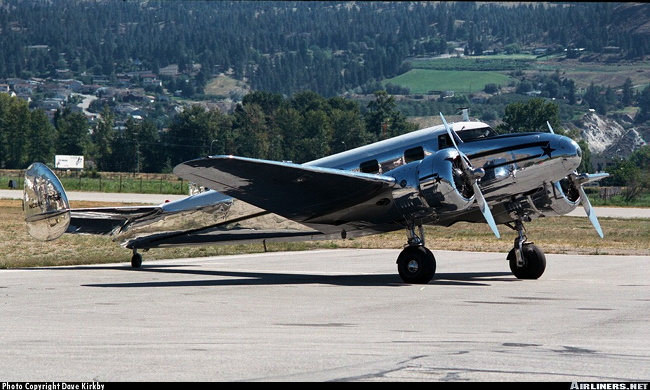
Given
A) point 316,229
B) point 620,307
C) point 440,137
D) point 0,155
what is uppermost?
point 0,155

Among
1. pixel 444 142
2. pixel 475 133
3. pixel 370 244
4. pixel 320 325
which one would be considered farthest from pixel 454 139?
pixel 370 244

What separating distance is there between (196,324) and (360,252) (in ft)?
58.8

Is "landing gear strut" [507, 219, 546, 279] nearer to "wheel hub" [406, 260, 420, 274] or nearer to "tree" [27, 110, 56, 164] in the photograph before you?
"wheel hub" [406, 260, 420, 274]

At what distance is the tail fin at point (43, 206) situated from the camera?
2300 cm

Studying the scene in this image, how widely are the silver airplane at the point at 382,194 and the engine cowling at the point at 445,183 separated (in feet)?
0.07

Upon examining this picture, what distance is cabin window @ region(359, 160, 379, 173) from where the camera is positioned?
21348mm

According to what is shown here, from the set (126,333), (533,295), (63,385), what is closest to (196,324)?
(126,333)

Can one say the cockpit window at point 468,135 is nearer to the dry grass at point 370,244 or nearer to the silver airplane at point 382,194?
the silver airplane at point 382,194

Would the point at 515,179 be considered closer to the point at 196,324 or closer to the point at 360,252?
the point at 196,324

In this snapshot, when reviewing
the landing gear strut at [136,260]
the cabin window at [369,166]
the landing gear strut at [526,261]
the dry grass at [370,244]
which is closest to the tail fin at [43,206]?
the landing gear strut at [136,260]

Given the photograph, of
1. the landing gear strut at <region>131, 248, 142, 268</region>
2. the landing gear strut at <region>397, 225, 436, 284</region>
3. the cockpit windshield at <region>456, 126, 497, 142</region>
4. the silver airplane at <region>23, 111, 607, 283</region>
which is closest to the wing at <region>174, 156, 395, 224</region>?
the silver airplane at <region>23, 111, 607, 283</region>

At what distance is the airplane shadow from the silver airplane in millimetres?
734

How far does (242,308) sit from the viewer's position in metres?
16.0

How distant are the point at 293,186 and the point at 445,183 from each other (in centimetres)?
316
